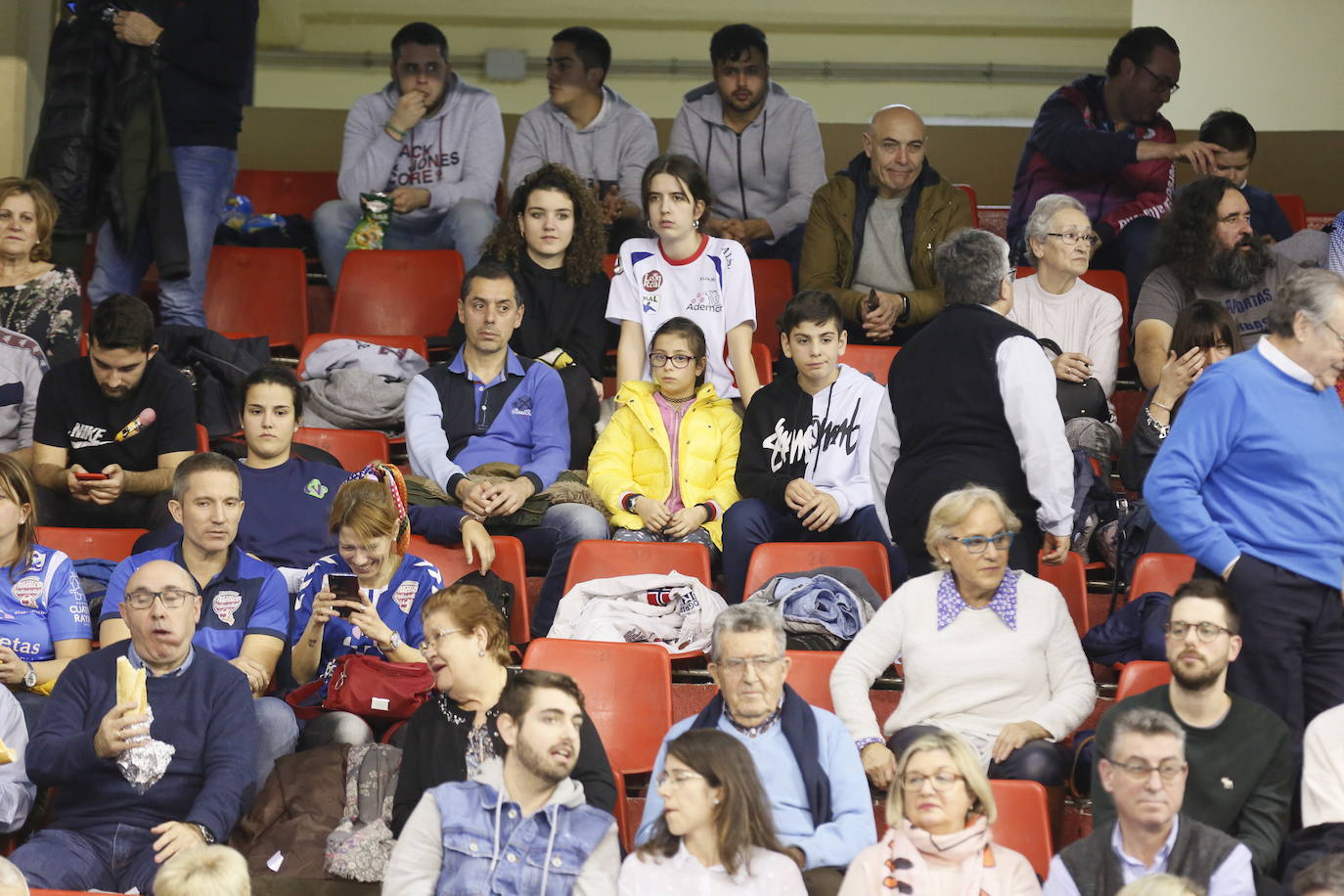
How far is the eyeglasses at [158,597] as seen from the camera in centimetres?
338

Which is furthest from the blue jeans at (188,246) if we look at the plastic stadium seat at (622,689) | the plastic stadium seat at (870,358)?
the plastic stadium seat at (622,689)

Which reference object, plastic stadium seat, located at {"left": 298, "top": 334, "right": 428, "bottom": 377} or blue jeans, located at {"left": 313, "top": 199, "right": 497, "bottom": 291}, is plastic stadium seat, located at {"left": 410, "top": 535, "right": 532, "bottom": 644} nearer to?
plastic stadium seat, located at {"left": 298, "top": 334, "right": 428, "bottom": 377}

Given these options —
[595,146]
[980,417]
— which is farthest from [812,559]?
[595,146]

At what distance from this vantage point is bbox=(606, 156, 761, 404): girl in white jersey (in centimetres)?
500

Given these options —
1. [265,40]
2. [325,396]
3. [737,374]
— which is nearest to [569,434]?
[737,374]

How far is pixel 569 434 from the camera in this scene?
4.84 metres

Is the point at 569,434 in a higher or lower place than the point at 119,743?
higher

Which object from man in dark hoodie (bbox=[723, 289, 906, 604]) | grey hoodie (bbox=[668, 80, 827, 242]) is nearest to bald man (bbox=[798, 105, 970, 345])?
grey hoodie (bbox=[668, 80, 827, 242])

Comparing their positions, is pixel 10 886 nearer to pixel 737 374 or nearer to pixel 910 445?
pixel 910 445

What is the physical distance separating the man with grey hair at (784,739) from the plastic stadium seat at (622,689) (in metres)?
0.43

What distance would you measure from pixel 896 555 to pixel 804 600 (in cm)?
45

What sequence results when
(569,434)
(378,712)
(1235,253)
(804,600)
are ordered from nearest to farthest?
(378,712) < (804,600) < (569,434) < (1235,253)

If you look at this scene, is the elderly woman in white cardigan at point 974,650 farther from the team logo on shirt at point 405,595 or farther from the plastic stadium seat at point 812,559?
the team logo on shirt at point 405,595

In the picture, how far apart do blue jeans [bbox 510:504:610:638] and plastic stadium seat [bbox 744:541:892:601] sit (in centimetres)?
48
